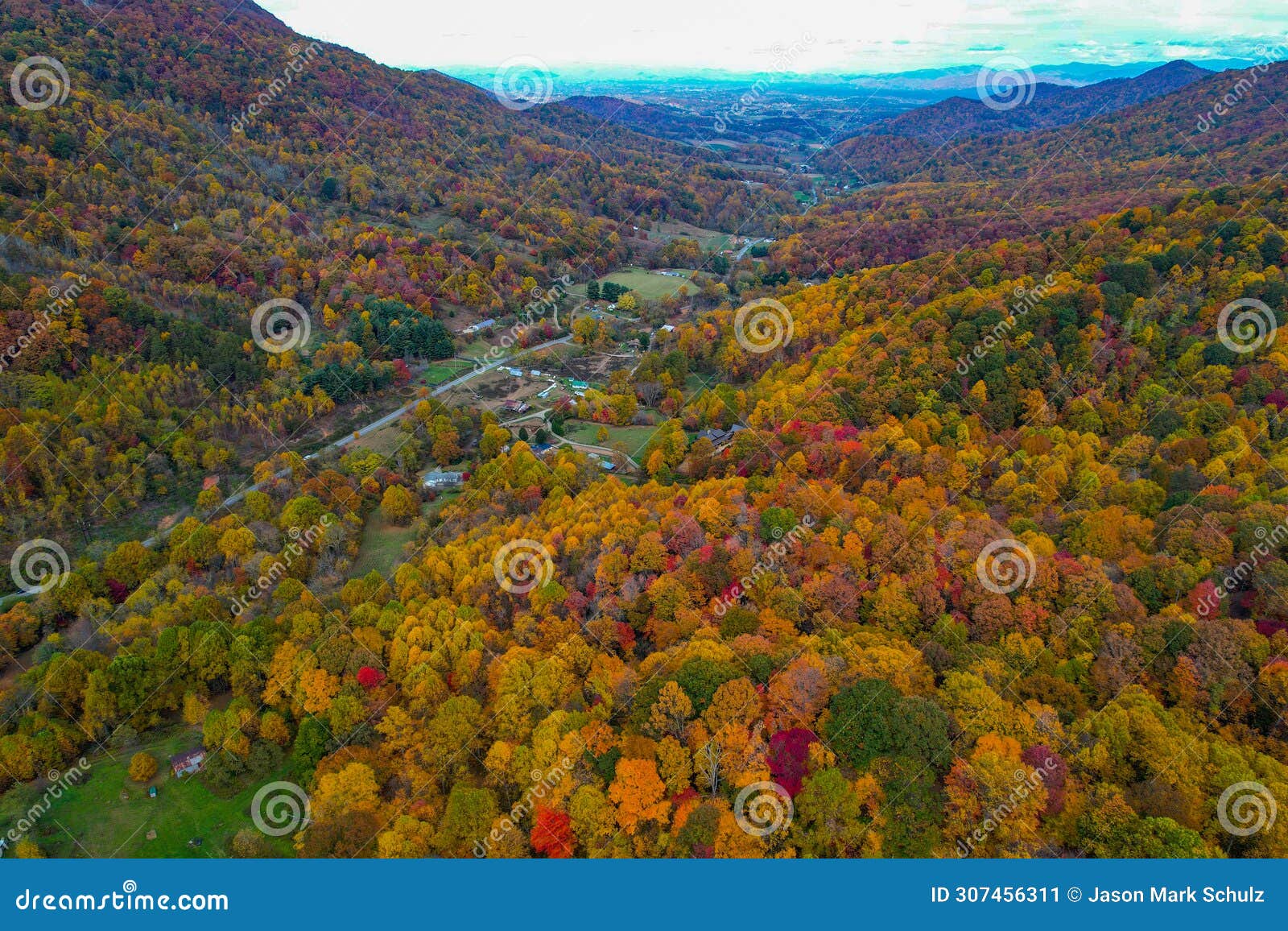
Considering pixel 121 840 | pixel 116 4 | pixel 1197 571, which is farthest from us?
pixel 116 4

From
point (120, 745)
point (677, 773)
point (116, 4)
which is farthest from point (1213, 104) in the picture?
point (116, 4)

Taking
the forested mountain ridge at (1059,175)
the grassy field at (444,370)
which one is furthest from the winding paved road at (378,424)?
the forested mountain ridge at (1059,175)

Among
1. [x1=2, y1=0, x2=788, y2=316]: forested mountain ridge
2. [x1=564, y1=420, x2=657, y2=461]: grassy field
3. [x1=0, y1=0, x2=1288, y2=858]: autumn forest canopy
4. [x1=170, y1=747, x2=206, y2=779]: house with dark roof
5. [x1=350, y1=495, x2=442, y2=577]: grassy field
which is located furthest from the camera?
[x1=2, y1=0, x2=788, y2=316]: forested mountain ridge

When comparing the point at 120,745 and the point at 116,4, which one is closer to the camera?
the point at 120,745

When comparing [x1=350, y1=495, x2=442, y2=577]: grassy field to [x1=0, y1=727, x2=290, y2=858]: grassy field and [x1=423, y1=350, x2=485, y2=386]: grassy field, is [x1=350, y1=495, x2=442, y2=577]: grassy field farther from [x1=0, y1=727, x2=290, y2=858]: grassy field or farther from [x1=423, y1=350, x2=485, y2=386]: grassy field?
[x1=423, y1=350, x2=485, y2=386]: grassy field

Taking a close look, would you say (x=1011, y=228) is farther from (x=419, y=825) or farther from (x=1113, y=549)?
(x=419, y=825)

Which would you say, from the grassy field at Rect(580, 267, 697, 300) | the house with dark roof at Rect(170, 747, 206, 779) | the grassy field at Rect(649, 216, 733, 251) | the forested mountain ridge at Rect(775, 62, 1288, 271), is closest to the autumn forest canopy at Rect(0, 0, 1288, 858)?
the house with dark roof at Rect(170, 747, 206, 779)

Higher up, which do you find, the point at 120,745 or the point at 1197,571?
the point at 1197,571
